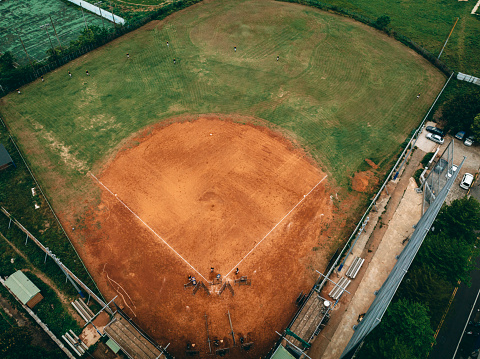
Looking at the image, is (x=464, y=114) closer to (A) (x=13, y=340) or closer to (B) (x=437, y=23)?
(B) (x=437, y=23)

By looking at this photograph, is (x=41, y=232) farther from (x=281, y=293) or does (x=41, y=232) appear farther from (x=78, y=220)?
(x=281, y=293)

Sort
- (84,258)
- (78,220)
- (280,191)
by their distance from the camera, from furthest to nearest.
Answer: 1. (280,191)
2. (78,220)
3. (84,258)

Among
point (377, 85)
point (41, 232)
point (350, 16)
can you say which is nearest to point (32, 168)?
point (41, 232)

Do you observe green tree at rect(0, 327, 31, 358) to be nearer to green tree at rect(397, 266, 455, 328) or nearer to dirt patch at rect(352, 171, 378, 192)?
green tree at rect(397, 266, 455, 328)

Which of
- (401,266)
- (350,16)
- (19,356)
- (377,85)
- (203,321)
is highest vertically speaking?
(350,16)

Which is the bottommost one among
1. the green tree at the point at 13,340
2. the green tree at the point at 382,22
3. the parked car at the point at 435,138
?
the green tree at the point at 13,340

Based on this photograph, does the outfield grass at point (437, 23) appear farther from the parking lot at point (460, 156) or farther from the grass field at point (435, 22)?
the parking lot at point (460, 156)

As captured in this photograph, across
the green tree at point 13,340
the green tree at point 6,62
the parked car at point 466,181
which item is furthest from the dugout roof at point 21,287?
the parked car at point 466,181

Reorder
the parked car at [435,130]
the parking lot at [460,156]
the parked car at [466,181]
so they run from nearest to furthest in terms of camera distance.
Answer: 1. the parked car at [466,181]
2. the parking lot at [460,156]
3. the parked car at [435,130]
